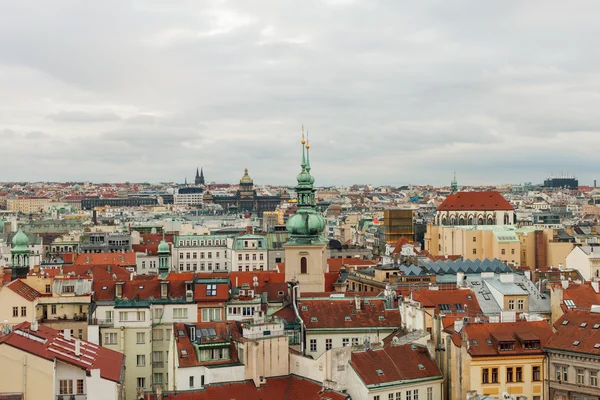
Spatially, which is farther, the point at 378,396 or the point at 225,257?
the point at 225,257

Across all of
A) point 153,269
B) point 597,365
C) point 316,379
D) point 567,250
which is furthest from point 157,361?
point 567,250

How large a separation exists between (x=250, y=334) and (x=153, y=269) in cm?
8050

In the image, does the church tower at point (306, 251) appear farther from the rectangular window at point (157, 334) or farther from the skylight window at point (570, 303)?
the skylight window at point (570, 303)

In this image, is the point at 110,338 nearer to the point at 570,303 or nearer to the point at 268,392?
the point at 268,392

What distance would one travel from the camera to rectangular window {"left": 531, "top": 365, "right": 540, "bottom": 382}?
179 ft

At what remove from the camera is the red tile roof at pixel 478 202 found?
549 ft

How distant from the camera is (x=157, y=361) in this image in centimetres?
6900

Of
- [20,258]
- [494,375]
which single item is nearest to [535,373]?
[494,375]

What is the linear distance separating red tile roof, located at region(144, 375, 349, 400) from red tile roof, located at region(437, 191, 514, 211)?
11864 cm

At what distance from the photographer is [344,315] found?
70.1 meters

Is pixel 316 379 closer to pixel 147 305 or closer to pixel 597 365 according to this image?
pixel 597 365

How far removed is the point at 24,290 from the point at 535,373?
37.0 meters

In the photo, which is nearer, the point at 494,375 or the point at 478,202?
the point at 494,375

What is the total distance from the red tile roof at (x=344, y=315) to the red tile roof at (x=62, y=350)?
16894 mm
